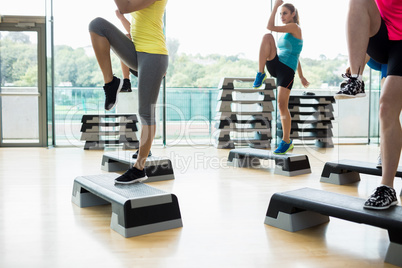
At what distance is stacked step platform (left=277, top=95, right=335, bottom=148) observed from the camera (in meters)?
6.00

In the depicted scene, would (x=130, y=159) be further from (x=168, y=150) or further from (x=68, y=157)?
(x=168, y=150)

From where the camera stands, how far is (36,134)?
5910mm

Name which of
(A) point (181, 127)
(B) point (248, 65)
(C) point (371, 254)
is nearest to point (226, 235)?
(C) point (371, 254)

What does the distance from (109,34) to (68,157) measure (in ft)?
9.54

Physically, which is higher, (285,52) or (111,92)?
(285,52)

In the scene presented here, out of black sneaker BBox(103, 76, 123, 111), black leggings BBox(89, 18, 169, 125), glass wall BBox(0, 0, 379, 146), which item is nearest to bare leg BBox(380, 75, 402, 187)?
black leggings BBox(89, 18, 169, 125)

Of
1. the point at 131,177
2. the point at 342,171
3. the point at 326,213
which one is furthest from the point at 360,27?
the point at 342,171

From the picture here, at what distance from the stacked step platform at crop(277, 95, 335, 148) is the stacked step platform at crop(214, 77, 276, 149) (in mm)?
262

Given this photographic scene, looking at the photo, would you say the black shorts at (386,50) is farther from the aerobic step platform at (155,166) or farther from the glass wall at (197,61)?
the glass wall at (197,61)

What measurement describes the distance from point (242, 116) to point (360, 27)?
440 cm

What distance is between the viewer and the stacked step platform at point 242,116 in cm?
572

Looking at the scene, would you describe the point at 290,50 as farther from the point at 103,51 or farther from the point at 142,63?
the point at 103,51

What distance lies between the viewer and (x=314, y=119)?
616 cm

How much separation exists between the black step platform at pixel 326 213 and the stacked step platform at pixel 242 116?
11.9 ft
